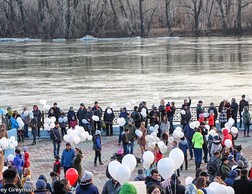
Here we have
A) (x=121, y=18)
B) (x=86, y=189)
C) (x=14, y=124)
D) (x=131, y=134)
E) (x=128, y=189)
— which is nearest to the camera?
(x=128, y=189)

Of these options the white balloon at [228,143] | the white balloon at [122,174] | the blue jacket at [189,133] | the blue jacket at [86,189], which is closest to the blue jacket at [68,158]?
the white balloon at [228,143]

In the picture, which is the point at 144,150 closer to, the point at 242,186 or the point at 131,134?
the point at 131,134

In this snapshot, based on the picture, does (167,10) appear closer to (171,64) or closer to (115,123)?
(171,64)

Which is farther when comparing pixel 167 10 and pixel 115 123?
pixel 167 10

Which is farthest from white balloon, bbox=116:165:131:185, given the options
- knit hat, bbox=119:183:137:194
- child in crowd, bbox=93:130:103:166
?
child in crowd, bbox=93:130:103:166

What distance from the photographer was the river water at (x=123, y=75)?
33094 mm

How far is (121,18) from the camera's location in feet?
287

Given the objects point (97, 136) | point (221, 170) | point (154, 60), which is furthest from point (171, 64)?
point (221, 170)

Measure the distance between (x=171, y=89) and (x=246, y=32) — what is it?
185 feet

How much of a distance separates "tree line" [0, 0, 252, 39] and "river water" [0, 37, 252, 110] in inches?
733

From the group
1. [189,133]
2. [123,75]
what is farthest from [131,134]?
[123,75]

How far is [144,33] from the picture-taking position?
A: 9019 cm

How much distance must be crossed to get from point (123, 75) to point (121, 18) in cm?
4459

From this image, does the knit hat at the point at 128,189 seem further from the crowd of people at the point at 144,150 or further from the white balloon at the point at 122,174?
the white balloon at the point at 122,174
